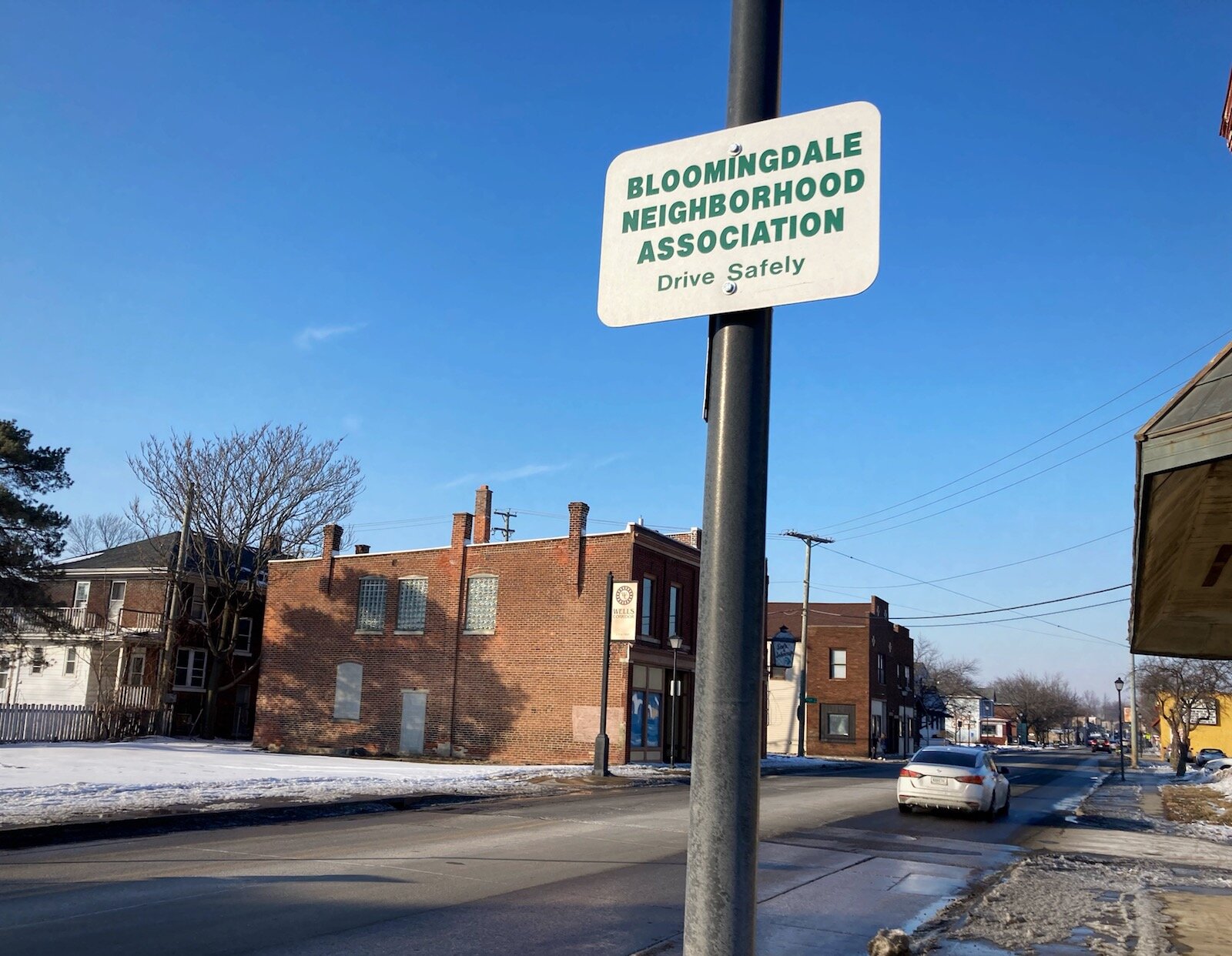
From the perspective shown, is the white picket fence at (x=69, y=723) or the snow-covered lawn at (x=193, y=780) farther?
the white picket fence at (x=69, y=723)

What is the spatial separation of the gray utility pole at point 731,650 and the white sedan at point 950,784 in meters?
19.7

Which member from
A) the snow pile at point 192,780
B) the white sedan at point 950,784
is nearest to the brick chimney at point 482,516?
the snow pile at point 192,780

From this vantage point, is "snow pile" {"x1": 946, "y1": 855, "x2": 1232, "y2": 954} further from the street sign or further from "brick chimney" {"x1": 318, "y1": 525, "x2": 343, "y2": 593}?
"brick chimney" {"x1": 318, "y1": 525, "x2": 343, "y2": 593}

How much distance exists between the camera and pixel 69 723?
113 ft

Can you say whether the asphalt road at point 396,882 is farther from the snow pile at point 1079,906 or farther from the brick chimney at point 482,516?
the brick chimney at point 482,516

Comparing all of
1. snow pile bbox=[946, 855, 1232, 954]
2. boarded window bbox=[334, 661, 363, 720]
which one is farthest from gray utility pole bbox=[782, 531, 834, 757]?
snow pile bbox=[946, 855, 1232, 954]

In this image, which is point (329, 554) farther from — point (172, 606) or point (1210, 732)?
point (1210, 732)

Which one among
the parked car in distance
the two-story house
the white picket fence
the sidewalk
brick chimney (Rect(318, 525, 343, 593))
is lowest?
the parked car in distance

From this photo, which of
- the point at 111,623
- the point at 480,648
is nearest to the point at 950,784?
the point at 480,648

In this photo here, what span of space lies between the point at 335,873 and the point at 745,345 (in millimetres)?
9440

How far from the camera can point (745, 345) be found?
9.36 feet

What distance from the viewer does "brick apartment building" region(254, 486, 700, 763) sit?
36.8m

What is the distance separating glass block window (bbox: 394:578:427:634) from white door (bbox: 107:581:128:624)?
53.5ft

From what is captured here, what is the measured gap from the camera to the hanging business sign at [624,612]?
3350cm
